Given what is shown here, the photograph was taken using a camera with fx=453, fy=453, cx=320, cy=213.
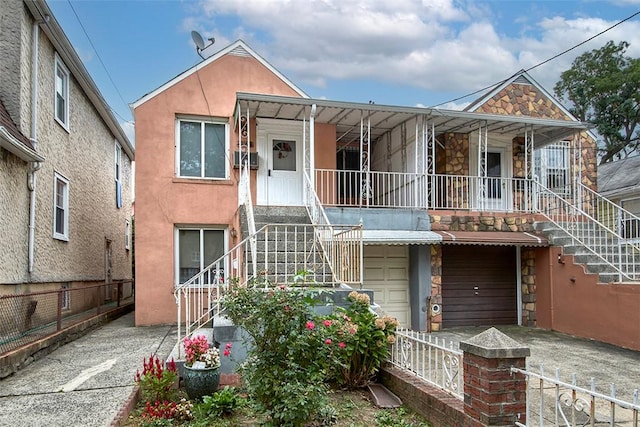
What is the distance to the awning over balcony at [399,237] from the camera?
976cm

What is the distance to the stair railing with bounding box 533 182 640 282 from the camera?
9.70m

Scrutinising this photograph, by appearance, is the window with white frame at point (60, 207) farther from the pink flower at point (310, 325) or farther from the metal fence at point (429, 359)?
the pink flower at point (310, 325)

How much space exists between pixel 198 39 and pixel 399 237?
6967mm

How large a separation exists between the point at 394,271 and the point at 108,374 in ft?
22.9

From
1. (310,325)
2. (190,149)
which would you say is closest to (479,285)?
(190,149)

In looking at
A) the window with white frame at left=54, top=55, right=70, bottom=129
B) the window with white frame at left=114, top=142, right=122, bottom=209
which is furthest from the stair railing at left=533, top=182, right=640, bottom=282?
the window with white frame at left=114, top=142, right=122, bottom=209

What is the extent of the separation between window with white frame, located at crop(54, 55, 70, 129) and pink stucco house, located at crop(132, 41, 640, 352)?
6.78ft

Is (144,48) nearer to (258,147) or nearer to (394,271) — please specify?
(258,147)

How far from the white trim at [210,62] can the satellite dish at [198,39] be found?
0.37 metres

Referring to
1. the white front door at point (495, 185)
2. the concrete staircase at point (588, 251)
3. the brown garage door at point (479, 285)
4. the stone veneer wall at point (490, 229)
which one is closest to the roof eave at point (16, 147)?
the stone veneer wall at point (490, 229)

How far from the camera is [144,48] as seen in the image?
13492 mm

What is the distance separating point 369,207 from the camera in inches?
427

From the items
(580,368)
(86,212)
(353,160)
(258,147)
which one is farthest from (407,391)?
(86,212)

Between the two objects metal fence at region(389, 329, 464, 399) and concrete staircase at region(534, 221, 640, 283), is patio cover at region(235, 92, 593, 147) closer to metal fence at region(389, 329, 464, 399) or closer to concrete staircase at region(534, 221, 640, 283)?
concrete staircase at region(534, 221, 640, 283)
